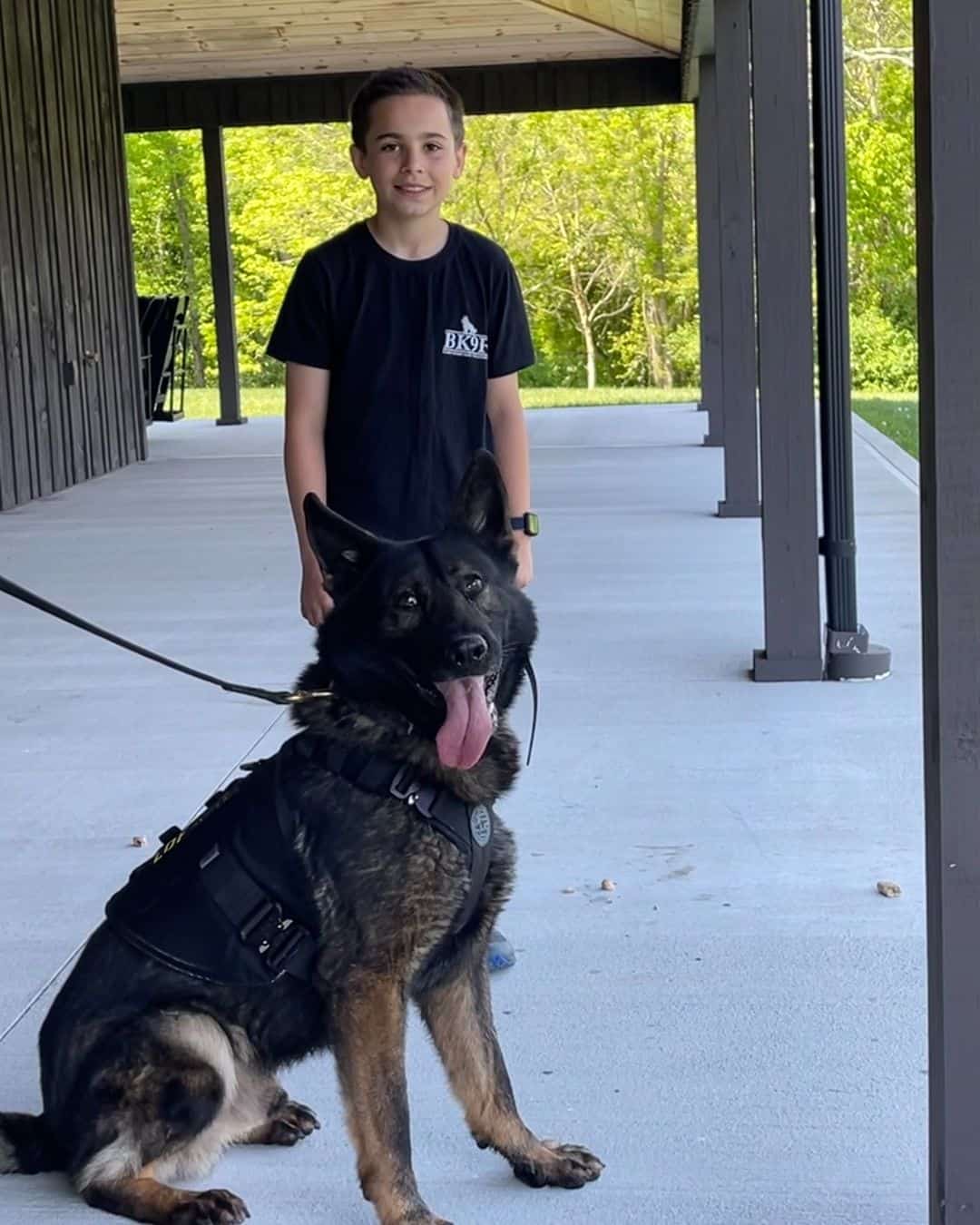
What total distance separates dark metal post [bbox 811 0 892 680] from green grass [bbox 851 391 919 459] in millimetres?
6836

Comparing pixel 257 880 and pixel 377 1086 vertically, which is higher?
pixel 257 880

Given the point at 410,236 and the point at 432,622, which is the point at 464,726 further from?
the point at 410,236

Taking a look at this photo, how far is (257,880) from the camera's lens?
2469 mm

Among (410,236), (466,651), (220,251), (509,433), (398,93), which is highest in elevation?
(220,251)

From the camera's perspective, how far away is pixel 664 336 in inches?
1272

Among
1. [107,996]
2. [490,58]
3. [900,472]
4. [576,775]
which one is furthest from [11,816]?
[490,58]

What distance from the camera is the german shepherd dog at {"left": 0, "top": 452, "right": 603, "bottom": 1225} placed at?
237 centimetres

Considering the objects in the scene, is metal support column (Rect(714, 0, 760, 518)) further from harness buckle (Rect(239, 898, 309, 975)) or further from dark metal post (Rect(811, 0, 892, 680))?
harness buckle (Rect(239, 898, 309, 975))

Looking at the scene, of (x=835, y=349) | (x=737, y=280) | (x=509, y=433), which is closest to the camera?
(x=509, y=433)

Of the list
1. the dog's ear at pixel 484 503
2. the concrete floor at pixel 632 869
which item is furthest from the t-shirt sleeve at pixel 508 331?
the concrete floor at pixel 632 869

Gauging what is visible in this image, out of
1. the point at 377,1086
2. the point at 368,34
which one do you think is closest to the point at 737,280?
the point at 368,34

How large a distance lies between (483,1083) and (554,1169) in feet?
0.56

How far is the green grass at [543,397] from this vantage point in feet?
79.8

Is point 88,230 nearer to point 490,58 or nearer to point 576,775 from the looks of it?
point 490,58
